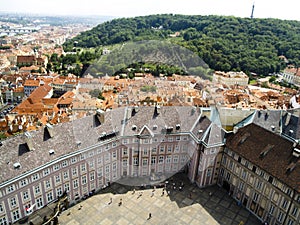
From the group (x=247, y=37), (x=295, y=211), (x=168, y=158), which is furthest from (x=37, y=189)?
(x=247, y=37)

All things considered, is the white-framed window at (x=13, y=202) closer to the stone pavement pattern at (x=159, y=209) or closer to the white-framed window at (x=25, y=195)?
the white-framed window at (x=25, y=195)

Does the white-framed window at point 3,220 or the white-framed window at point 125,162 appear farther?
the white-framed window at point 125,162

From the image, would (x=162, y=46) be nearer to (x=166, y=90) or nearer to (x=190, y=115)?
(x=166, y=90)

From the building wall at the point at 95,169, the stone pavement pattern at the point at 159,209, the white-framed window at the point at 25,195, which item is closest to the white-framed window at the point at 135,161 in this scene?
the building wall at the point at 95,169

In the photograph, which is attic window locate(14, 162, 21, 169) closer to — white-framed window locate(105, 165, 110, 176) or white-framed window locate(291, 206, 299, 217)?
white-framed window locate(105, 165, 110, 176)

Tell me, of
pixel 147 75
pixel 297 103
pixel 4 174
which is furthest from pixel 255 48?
pixel 4 174
